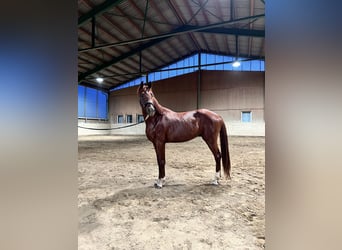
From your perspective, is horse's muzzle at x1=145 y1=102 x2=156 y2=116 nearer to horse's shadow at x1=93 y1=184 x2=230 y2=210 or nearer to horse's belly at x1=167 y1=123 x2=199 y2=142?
horse's belly at x1=167 y1=123 x2=199 y2=142

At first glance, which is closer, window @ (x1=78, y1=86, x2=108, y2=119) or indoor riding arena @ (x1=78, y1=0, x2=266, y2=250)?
indoor riding arena @ (x1=78, y1=0, x2=266, y2=250)

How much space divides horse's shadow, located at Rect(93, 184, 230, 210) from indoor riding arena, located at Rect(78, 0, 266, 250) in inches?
0.5

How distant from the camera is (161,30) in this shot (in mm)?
9352

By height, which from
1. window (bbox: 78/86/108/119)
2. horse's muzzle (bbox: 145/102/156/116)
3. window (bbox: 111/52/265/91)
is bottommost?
horse's muzzle (bbox: 145/102/156/116)

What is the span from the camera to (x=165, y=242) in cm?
117

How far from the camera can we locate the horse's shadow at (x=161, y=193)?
1.87 meters

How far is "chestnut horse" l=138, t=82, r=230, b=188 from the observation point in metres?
2.30

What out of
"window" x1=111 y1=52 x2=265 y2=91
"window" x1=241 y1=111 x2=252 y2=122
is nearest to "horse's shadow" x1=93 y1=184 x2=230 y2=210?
"window" x1=111 y1=52 x2=265 y2=91

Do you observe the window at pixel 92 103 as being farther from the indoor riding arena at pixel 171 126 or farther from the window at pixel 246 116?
the window at pixel 246 116

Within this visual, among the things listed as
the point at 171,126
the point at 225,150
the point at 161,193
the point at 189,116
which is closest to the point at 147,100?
the point at 171,126
